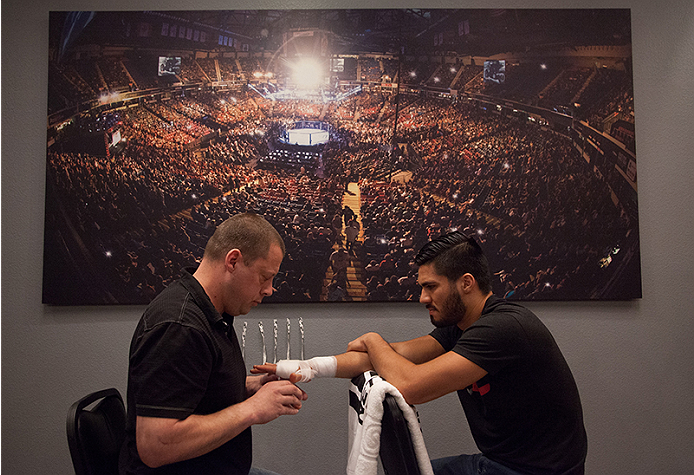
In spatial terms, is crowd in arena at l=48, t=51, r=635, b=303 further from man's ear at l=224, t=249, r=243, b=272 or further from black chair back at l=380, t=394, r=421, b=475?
black chair back at l=380, t=394, r=421, b=475

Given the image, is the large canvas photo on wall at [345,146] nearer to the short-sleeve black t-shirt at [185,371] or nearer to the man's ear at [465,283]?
the man's ear at [465,283]

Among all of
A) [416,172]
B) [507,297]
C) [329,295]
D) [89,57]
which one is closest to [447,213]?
[416,172]

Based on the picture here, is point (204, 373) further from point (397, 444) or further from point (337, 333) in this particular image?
point (337, 333)

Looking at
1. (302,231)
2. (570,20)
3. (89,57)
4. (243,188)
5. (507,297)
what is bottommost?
(507,297)

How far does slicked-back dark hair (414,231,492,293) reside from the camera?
170 cm

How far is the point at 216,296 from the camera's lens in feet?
4.46

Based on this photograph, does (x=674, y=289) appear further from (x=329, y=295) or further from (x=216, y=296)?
(x=216, y=296)

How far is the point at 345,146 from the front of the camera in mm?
2426

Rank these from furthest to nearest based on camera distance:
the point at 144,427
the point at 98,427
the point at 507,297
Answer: the point at 507,297, the point at 98,427, the point at 144,427

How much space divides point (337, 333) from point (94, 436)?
1.26 metres

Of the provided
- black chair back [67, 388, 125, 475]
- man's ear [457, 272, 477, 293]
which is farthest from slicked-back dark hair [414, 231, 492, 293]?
black chair back [67, 388, 125, 475]

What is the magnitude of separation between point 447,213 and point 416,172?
26cm

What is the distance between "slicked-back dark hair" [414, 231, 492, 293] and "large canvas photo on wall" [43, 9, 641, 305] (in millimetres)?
648

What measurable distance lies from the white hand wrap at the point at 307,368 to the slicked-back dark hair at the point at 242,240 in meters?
0.46
